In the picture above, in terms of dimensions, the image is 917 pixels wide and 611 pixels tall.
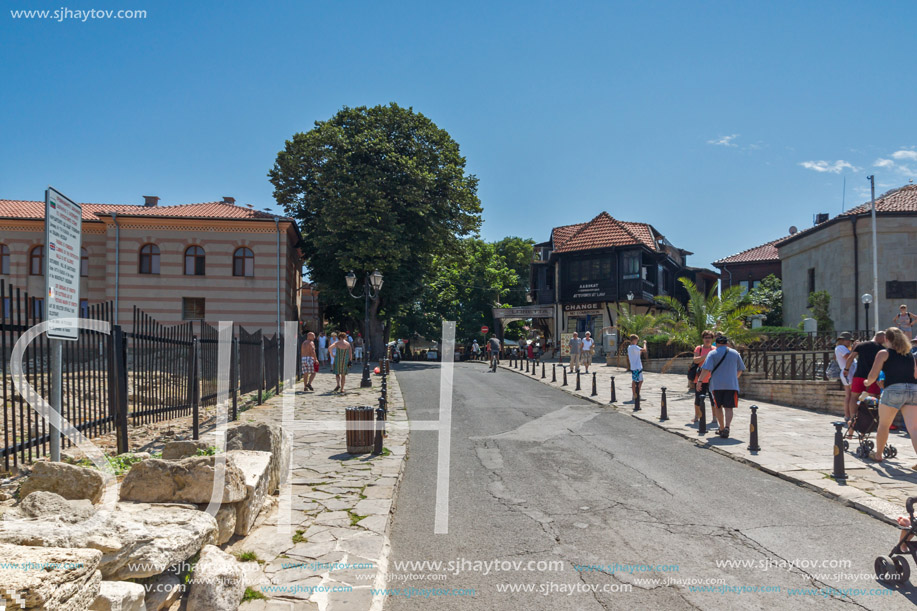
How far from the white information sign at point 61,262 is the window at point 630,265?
132 feet

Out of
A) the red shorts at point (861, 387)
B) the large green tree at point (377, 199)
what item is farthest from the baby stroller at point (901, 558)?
the large green tree at point (377, 199)

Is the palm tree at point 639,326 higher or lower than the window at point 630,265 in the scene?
lower

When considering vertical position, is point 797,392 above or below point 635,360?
below

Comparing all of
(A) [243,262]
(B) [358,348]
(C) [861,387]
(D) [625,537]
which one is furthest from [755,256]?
(D) [625,537]

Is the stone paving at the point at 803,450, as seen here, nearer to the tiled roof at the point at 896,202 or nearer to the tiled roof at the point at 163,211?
the tiled roof at the point at 896,202

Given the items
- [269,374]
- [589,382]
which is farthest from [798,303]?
[269,374]

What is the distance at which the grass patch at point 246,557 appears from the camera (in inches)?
191

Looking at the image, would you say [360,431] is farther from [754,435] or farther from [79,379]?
[754,435]

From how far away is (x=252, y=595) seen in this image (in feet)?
14.0

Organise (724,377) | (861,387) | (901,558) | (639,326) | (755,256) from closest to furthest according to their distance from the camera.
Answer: (901,558) < (861,387) < (724,377) < (639,326) < (755,256)

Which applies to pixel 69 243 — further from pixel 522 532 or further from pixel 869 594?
pixel 869 594

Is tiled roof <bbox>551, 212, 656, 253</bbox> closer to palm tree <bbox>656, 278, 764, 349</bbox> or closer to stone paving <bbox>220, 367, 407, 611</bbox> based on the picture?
palm tree <bbox>656, 278, 764, 349</bbox>

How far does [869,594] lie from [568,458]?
5070mm

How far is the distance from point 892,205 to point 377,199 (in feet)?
86.0
